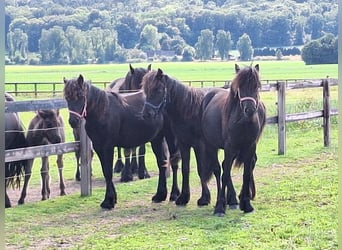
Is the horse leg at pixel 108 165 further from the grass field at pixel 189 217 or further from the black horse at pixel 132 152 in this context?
the black horse at pixel 132 152

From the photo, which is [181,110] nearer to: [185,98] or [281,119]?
[185,98]

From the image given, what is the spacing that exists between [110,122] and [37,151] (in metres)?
0.86

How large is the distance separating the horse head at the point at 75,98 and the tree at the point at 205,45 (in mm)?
1266

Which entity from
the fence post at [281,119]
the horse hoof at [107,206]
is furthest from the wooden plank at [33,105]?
the fence post at [281,119]

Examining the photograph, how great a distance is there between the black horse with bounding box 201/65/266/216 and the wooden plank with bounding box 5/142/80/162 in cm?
165

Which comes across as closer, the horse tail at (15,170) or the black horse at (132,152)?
the horse tail at (15,170)

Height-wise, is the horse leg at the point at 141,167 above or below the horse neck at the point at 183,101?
below

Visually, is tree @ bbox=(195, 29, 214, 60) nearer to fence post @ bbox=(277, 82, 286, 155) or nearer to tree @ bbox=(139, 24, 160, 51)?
tree @ bbox=(139, 24, 160, 51)

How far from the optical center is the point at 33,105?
661 centimetres

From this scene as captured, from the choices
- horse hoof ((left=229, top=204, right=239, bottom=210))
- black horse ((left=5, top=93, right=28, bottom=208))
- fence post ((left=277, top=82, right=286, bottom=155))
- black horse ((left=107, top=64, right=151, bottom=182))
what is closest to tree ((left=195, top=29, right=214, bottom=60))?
horse hoof ((left=229, top=204, right=239, bottom=210))

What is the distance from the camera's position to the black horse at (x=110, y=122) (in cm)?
638

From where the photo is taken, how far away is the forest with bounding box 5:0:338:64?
13.9 feet

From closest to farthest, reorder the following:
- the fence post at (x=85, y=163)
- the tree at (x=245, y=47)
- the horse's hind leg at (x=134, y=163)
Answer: the tree at (x=245, y=47) → the fence post at (x=85, y=163) → the horse's hind leg at (x=134, y=163)

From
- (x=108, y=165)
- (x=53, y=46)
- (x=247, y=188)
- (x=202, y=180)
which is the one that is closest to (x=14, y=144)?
(x=108, y=165)
